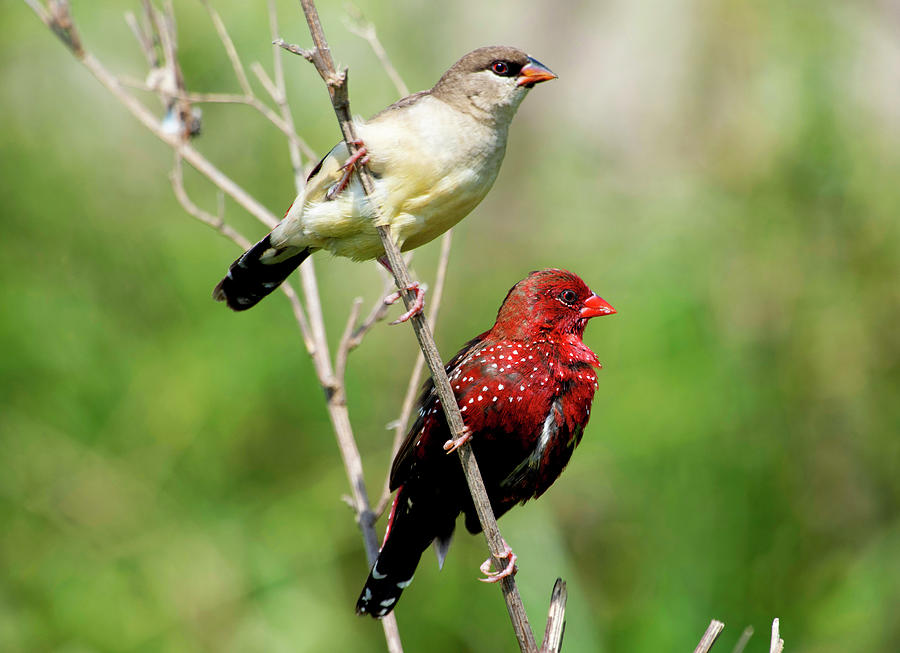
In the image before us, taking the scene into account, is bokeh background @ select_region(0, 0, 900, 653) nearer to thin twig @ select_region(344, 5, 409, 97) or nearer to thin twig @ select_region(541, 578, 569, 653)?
thin twig @ select_region(344, 5, 409, 97)

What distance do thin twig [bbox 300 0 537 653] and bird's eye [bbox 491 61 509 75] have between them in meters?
0.70

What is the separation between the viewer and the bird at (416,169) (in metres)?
2.56

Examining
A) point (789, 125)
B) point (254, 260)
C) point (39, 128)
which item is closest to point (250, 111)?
point (39, 128)

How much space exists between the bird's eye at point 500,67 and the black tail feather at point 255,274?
31.1 inches

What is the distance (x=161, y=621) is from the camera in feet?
12.9

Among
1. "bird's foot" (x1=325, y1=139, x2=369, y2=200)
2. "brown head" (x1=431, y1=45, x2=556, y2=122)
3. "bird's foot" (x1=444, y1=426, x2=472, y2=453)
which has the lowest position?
"bird's foot" (x1=444, y1=426, x2=472, y2=453)

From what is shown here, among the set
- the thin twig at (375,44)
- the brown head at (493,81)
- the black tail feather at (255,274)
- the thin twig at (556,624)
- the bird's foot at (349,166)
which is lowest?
the thin twig at (556,624)

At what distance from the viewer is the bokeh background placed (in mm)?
3955

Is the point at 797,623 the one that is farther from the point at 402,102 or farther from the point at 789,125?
the point at 402,102

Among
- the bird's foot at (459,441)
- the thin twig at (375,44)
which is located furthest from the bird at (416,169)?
the bird's foot at (459,441)

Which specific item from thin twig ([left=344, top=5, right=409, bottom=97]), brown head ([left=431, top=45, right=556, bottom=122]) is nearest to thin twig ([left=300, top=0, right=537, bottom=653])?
brown head ([left=431, top=45, right=556, bottom=122])

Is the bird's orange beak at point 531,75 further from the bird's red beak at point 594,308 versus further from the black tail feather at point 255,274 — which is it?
the black tail feather at point 255,274

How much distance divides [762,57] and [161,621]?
13.3 ft

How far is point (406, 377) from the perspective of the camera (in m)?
4.72
